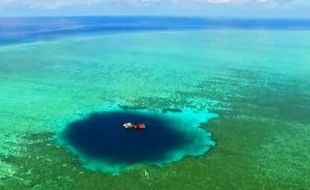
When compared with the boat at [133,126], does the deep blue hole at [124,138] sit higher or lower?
lower

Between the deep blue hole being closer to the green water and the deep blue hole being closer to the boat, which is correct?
the boat

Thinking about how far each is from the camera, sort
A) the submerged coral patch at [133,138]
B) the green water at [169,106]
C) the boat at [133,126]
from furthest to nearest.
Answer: the boat at [133,126] < the submerged coral patch at [133,138] < the green water at [169,106]

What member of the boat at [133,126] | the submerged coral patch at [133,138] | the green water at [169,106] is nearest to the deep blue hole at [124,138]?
the submerged coral patch at [133,138]

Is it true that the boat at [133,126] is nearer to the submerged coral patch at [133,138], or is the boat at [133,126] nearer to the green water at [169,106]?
the submerged coral patch at [133,138]

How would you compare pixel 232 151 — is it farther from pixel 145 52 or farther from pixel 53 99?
pixel 145 52

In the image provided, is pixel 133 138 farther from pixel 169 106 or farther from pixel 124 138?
pixel 169 106

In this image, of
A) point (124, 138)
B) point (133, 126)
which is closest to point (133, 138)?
point (124, 138)

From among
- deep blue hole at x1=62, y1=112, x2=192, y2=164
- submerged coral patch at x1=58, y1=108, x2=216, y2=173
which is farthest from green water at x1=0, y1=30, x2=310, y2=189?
deep blue hole at x1=62, y1=112, x2=192, y2=164
